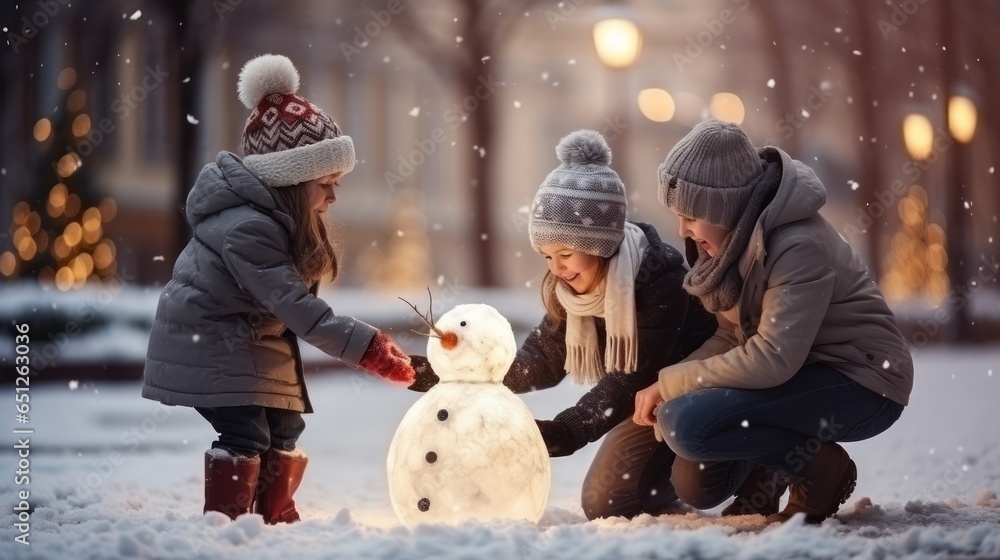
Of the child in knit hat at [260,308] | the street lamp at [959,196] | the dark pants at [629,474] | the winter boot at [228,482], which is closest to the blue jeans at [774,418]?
the dark pants at [629,474]

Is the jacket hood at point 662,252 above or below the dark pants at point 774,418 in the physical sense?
above

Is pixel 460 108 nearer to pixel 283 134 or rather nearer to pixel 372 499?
pixel 372 499

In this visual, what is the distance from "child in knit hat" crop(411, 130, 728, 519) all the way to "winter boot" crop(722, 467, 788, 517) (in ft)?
1.06

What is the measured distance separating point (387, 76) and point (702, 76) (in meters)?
8.05

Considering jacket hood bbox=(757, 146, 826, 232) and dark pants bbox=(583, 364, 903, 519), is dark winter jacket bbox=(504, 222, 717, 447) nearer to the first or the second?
dark pants bbox=(583, 364, 903, 519)

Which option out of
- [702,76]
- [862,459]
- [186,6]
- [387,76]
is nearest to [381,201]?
[387,76]

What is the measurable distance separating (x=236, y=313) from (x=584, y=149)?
4.62ft

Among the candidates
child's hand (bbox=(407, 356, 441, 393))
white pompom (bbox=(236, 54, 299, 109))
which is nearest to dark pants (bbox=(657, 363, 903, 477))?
child's hand (bbox=(407, 356, 441, 393))

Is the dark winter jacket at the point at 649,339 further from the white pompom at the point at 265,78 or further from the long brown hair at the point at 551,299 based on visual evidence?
the white pompom at the point at 265,78

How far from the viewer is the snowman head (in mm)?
3736

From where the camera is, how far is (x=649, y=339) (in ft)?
13.5

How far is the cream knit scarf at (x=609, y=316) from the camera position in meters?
3.94

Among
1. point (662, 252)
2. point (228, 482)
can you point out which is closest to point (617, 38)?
point (662, 252)

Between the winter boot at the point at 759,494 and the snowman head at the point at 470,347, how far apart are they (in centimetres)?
115
